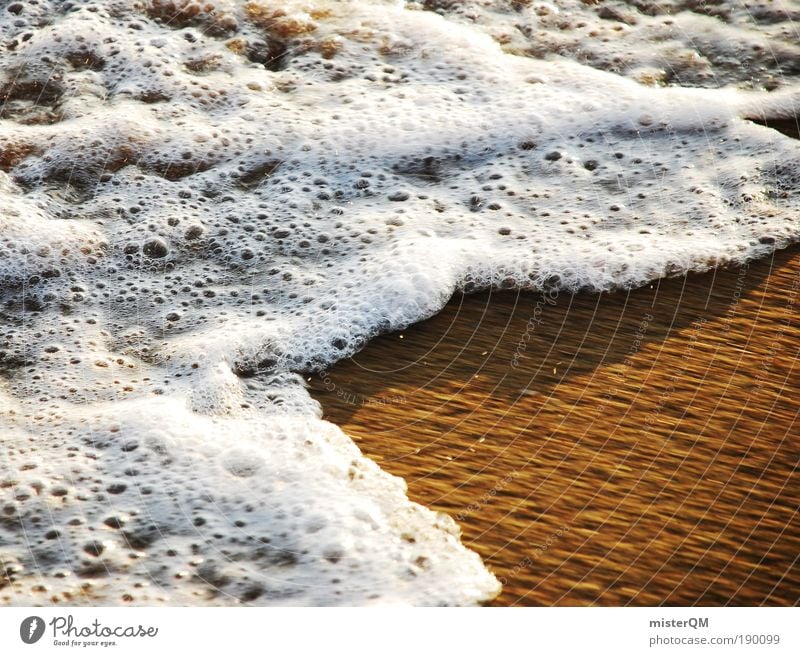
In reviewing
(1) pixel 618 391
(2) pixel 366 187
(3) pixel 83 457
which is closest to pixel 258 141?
(2) pixel 366 187

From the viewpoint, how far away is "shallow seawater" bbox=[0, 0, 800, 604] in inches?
48.5

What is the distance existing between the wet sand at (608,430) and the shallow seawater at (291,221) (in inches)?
1.9
